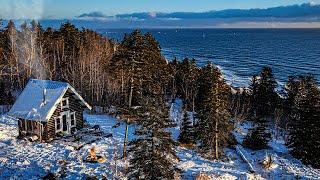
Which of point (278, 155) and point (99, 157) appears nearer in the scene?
point (99, 157)

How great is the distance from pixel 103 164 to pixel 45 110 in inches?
339

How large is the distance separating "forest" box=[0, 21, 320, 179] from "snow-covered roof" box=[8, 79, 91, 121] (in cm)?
603

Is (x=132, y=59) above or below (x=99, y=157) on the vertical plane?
above

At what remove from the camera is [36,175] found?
93.8 ft

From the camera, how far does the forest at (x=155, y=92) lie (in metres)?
27.1

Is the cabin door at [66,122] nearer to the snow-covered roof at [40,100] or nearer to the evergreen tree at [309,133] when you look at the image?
the snow-covered roof at [40,100]

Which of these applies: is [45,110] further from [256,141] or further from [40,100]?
[256,141]

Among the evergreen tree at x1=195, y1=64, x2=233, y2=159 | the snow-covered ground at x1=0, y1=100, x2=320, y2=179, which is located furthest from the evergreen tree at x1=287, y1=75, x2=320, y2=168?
the evergreen tree at x1=195, y1=64, x2=233, y2=159

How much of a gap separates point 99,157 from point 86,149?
2863 millimetres

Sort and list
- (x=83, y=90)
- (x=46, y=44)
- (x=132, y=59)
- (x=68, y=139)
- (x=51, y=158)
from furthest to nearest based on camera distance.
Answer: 1. (x=46, y=44)
2. (x=83, y=90)
3. (x=132, y=59)
4. (x=68, y=139)
5. (x=51, y=158)

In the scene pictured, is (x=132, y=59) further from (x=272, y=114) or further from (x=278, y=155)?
(x=272, y=114)

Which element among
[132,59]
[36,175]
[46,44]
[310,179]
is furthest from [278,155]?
[46,44]

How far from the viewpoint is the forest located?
27.1 meters

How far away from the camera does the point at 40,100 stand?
37594 millimetres
